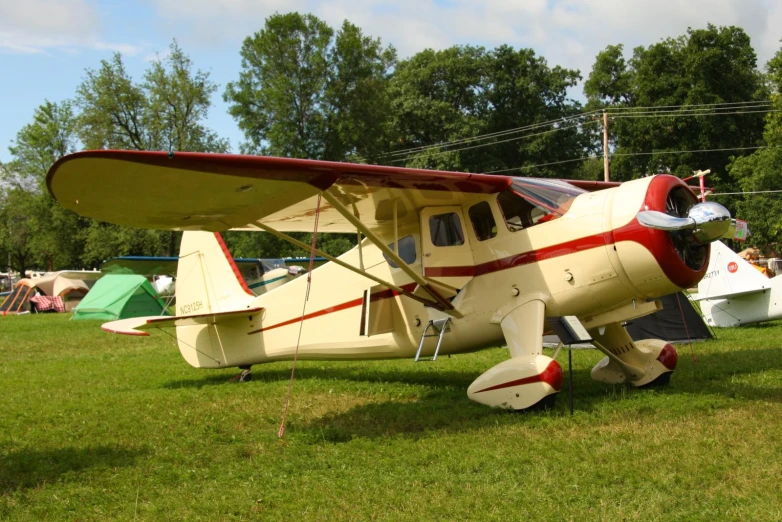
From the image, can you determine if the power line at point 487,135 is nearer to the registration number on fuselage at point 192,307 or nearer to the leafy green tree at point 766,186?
the leafy green tree at point 766,186

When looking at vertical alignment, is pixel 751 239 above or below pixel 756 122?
below

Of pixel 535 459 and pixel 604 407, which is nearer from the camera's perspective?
pixel 535 459

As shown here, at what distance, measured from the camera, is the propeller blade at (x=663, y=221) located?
20.5 feet

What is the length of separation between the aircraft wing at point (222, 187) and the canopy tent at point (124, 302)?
747 inches

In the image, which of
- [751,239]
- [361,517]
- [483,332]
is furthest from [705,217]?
[751,239]

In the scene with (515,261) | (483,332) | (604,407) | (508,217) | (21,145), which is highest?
(21,145)

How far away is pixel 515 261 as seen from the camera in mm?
7441

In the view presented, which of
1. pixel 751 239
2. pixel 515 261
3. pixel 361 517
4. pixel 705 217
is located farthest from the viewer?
pixel 751 239

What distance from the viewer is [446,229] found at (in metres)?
8.04

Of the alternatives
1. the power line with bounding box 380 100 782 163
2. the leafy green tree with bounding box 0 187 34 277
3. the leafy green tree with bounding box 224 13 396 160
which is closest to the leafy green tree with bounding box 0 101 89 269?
the leafy green tree with bounding box 0 187 34 277

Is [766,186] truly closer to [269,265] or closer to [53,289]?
[269,265]

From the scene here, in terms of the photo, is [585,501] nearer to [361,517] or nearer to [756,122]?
[361,517]

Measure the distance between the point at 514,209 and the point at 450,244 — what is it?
2.76 feet

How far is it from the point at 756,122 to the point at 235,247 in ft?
123
